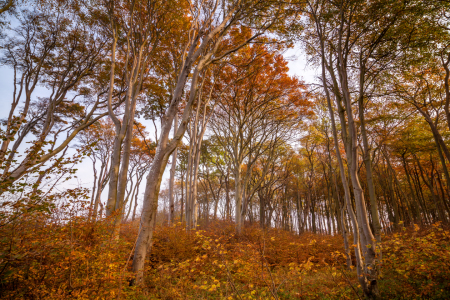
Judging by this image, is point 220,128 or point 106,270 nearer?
point 106,270

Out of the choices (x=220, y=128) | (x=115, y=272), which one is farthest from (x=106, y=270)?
(x=220, y=128)

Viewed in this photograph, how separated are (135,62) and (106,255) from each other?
19.5ft

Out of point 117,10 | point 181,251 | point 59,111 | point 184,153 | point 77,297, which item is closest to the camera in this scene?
point 77,297

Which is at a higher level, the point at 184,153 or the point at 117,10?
the point at 117,10

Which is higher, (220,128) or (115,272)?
(220,128)

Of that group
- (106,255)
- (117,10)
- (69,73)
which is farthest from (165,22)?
(106,255)

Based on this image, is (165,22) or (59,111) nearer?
(165,22)

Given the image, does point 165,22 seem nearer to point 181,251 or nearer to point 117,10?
point 117,10

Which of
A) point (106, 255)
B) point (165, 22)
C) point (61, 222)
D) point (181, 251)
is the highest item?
Result: point (165, 22)

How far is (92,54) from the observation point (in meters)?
9.06

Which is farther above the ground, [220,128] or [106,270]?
[220,128]

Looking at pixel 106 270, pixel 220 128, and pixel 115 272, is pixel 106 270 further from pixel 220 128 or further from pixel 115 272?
pixel 220 128

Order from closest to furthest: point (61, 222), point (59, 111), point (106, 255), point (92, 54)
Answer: point (106, 255)
point (61, 222)
point (92, 54)
point (59, 111)

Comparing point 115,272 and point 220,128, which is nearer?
point 115,272
